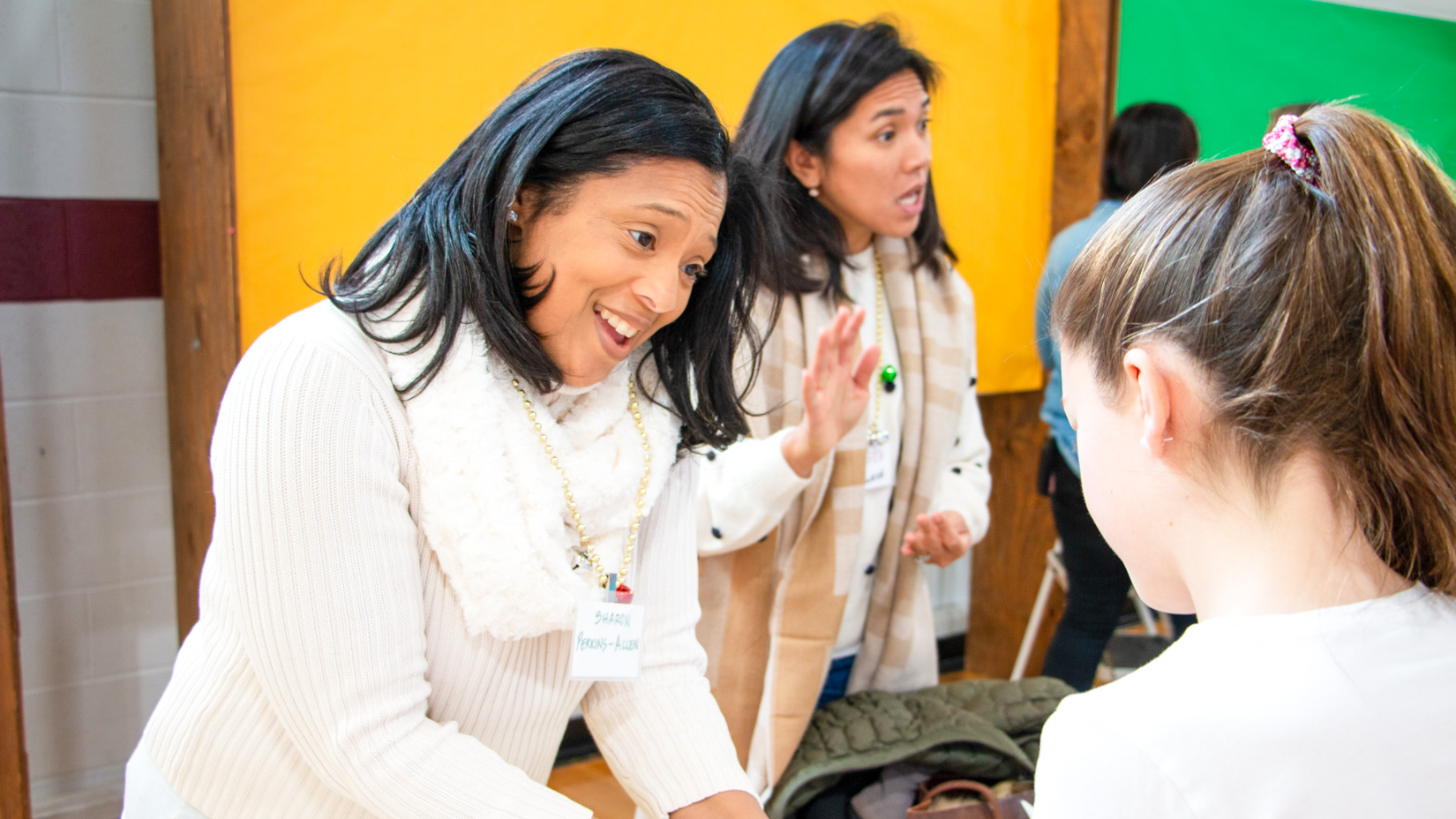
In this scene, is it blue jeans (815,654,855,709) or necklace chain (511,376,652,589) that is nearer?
necklace chain (511,376,652,589)

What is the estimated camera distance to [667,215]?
1096 mm

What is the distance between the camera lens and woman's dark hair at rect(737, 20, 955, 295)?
1.87 metres

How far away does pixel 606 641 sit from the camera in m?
1.17

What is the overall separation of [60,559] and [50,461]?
199 mm

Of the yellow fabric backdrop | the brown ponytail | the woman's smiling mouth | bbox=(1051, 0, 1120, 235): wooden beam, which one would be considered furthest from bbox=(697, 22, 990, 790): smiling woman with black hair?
bbox=(1051, 0, 1120, 235): wooden beam

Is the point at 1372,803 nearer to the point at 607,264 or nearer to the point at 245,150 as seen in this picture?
the point at 607,264

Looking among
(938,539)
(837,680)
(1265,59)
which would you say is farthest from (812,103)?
(1265,59)

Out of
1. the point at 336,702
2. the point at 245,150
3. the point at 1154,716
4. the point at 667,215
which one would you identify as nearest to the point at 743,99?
the point at 245,150

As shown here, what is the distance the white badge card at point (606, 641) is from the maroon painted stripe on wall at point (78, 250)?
4.64 feet

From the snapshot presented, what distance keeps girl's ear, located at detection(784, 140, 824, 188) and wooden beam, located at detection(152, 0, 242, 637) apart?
1011 mm

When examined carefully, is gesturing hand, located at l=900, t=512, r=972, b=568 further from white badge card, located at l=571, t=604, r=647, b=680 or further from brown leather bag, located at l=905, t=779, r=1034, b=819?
white badge card, located at l=571, t=604, r=647, b=680

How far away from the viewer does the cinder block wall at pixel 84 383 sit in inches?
75.0

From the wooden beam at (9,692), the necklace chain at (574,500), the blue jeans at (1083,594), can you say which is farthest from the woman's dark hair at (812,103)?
the wooden beam at (9,692)

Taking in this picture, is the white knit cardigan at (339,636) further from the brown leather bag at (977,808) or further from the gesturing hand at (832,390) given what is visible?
the brown leather bag at (977,808)
